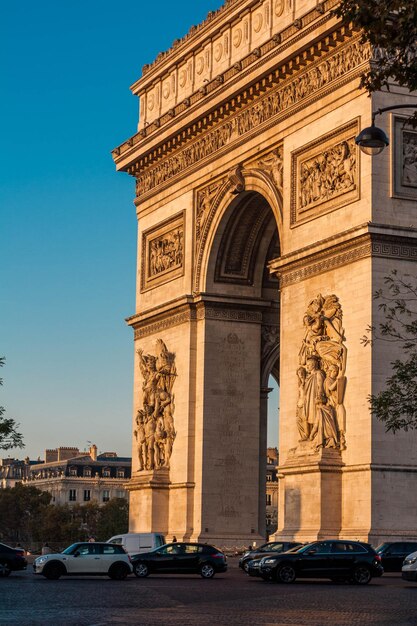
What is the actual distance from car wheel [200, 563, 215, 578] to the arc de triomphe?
301 cm

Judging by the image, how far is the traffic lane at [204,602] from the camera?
73.6ft

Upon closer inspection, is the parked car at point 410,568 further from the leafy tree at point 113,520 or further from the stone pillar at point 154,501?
the leafy tree at point 113,520

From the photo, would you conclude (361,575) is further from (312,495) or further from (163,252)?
(163,252)

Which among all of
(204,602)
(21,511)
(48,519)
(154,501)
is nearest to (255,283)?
(154,501)

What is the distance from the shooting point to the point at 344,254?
130ft

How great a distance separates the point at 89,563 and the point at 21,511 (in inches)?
4290

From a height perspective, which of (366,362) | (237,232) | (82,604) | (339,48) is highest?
(339,48)

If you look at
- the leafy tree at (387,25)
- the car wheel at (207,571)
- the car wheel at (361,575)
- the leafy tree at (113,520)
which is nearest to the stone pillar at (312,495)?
the car wheel at (207,571)

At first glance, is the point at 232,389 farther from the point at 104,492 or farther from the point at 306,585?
the point at 104,492

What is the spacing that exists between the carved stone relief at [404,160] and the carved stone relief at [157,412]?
14.2m

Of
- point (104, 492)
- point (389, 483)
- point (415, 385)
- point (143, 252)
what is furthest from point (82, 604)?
point (104, 492)

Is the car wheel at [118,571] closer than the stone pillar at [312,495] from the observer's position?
Yes

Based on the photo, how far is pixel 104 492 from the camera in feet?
564

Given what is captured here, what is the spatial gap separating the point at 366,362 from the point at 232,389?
11249 millimetres
